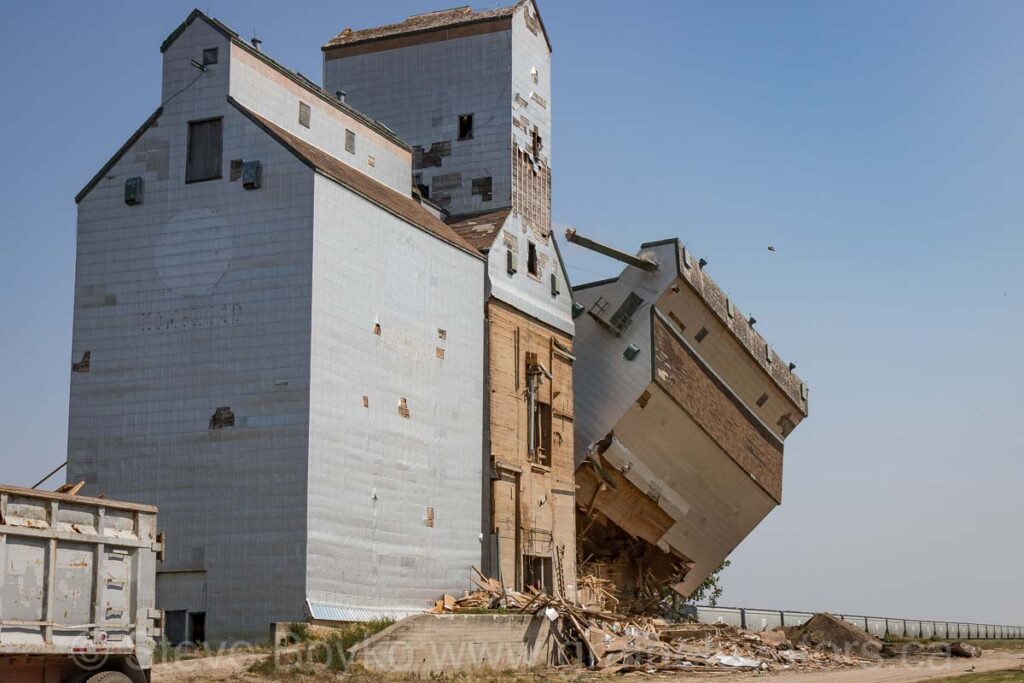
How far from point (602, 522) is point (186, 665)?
77.4 ft

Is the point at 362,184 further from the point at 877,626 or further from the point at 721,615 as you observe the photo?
the point at 877,626

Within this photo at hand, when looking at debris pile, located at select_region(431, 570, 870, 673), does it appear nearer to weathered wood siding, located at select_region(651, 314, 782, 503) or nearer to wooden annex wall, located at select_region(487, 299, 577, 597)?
wooden annex wall, located at select_region(487, 299, 577, 597)

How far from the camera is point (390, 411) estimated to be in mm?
31672

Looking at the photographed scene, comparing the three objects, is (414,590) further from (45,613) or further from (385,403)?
(45,613)

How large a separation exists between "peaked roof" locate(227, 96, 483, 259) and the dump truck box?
42.4ft

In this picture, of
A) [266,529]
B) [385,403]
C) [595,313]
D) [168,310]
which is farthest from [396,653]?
[595,313]

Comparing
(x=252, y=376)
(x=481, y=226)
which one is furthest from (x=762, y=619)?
(x=252, y=376)

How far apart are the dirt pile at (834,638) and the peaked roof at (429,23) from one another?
69.9ft

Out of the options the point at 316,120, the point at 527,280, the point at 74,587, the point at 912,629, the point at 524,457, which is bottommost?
the point at 912,629

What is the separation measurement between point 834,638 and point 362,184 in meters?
23.0

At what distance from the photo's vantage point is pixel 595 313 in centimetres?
4444

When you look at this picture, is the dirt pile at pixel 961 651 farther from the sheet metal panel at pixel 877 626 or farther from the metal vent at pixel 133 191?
the metal vent at pixel 133 191

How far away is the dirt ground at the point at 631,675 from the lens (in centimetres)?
2378

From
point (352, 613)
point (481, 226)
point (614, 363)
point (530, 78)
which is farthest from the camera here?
point (614, 363)
